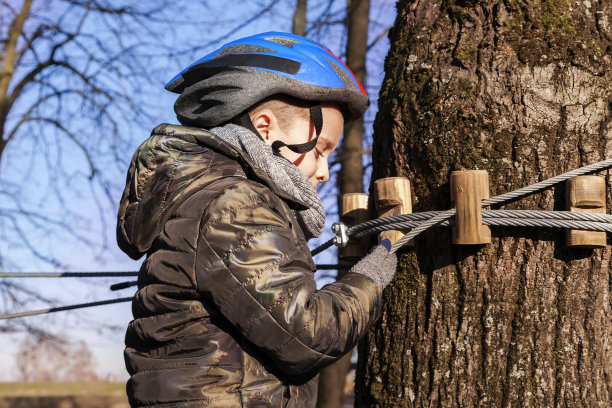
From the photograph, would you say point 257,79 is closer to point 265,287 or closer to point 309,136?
point 309,136

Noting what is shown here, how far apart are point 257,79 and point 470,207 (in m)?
0.76

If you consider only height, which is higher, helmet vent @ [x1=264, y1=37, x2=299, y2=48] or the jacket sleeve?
helmet vent @ [x1=264, y1=37, x2=299, y2=48]

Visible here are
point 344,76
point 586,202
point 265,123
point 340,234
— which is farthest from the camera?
point 340,234

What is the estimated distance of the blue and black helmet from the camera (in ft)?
6.46

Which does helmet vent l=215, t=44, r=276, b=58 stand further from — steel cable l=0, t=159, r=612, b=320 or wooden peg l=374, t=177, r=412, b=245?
steel cable l=0, t=159, r=612, b=320

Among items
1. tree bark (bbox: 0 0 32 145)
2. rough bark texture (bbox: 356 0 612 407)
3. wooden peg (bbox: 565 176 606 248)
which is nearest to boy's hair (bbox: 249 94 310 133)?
rough bark texture (bbox: 356 0 612 407)

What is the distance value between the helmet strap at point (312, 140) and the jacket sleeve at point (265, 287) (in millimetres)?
310

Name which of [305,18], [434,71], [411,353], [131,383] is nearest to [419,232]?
[411,353]

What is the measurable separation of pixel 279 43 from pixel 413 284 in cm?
92

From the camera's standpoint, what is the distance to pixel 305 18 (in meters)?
7.99

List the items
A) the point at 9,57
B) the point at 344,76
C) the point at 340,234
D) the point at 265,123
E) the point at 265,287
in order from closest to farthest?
1. the point at 265,287
2. the point at 265,123
3. the point at 344,76
4. the point at 340,234
5. the point at 9,57

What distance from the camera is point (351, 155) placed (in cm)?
711

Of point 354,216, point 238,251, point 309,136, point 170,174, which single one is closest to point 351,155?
point 354,216

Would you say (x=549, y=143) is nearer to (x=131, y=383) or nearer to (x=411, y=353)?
(x=411, y=353)
